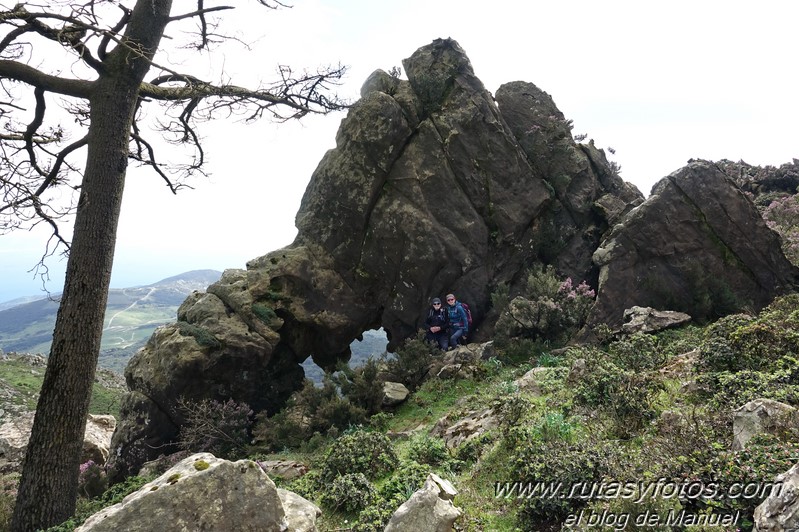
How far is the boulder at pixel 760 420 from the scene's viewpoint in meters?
4.37

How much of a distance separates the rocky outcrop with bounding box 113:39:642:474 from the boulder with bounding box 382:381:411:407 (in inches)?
203

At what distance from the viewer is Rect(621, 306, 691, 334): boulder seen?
42.0ft

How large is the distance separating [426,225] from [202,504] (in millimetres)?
14623

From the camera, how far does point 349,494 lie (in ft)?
21.3

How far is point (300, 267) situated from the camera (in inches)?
710

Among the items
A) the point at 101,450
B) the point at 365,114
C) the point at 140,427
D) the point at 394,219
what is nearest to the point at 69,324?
the point at 140,427

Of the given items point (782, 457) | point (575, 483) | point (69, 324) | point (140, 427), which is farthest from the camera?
point (140, 427)

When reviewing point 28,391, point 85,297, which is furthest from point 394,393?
point 28,391

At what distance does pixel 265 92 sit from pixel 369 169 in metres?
8.41

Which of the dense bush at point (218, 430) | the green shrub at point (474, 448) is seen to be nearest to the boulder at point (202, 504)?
the green shrub at point (474, 448)

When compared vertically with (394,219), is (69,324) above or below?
below

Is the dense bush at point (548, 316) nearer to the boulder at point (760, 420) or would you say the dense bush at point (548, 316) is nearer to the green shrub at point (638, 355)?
the green shrub at point (638, 355)

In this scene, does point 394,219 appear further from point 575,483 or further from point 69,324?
point 575,483

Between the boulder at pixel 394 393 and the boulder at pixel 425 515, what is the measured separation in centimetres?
835
